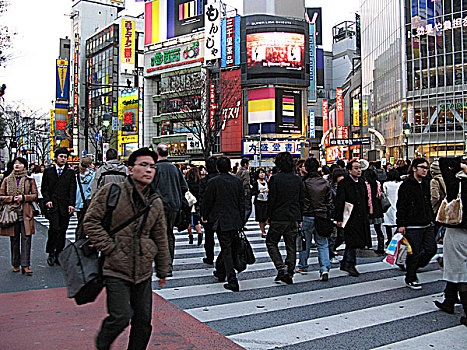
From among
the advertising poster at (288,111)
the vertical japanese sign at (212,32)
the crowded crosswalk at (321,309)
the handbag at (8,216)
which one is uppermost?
the vertical japanese sign at (212,32)

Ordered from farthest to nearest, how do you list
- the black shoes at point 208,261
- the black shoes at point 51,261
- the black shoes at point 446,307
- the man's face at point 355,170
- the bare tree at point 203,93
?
the bare tree at point 203,93
the black shoes at point 208,261
the black shoes at point 51,261
the man's face at point 355,170
the black shoes at point 446,307

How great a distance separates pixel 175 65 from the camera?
206ft

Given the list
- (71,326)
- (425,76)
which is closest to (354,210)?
(71,326)

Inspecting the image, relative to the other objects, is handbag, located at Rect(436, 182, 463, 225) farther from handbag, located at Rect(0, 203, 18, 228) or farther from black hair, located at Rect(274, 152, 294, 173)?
handbag, located at Rect(0, 203, 18, 228)

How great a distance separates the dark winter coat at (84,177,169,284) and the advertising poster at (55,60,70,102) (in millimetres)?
96916

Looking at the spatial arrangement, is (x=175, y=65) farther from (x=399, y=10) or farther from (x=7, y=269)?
(x=7, y=269)

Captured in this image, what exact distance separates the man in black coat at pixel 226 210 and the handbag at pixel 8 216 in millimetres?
3119

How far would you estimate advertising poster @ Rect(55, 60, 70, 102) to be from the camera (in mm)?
92188

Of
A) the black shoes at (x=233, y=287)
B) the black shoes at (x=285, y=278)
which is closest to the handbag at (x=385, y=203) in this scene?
the black shoes at (x=285, y=278)

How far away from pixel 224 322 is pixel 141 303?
78.6 inches

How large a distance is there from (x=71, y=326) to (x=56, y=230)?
357 cm

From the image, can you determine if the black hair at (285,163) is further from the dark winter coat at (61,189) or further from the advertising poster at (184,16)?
the advertising poster at (184,16)

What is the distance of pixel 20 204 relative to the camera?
24.4 feet

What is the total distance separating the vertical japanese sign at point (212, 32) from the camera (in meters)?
56.0
